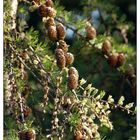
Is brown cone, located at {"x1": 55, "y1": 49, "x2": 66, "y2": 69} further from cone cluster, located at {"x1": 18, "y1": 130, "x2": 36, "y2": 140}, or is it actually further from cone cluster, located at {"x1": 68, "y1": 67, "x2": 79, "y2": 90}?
cone cluster, located at {"x1": 18, "y1": 130, "x2": 36, "y2": 140}

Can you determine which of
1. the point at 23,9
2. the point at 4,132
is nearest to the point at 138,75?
the point at 23,9

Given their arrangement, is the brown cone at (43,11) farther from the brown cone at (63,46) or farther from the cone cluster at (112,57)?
the cone cluster at (112,57)

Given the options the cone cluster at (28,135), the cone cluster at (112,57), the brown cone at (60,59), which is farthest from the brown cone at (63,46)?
the cone cluster at (112,57)

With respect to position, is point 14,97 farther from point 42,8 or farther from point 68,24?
point 68,24

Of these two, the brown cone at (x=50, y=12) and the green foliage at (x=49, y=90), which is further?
the brown cone at (x=50, y=12)

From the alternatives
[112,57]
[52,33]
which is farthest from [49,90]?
[112,57]

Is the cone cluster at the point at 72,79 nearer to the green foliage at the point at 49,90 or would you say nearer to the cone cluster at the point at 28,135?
the green foliage at the point at 49,90

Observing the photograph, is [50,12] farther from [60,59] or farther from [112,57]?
[112,57]

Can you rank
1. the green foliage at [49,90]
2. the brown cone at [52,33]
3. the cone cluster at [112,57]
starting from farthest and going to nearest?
the cone cluster at [112,57] → the brown cone at [52,33] → the green foliage at [49,90]

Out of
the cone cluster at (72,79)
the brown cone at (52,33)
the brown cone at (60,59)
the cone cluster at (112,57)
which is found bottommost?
the cone cluster at (72,79)

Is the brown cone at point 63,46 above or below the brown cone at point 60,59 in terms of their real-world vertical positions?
above

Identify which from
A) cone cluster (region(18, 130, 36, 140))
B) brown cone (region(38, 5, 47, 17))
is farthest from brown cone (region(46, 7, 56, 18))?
cone cluster (region(18, 130, 36, 140))

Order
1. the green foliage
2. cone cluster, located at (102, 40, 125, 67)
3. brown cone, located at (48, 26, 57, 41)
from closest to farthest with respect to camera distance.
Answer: the green foliage, brown cone, located at (48, 26, 57, 41), cone cluster, located at (102, 40, 125, 67)

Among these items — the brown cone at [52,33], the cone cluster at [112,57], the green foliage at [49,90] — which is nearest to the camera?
the green foliage at [49,90]
